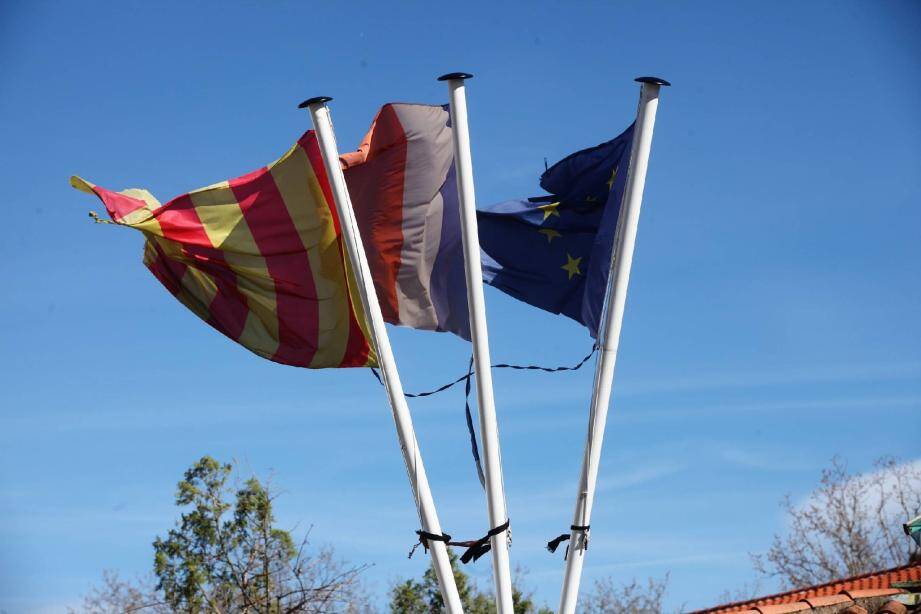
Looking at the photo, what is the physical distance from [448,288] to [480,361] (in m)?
1.67

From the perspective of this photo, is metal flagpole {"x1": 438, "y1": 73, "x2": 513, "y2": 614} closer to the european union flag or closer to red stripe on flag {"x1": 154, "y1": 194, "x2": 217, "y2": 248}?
the european union flag

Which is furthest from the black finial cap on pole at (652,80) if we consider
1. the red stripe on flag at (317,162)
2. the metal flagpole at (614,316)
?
the red stripe on flag at (317,162)

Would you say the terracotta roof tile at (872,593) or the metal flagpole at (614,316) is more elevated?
the metal flagpole at (614,316)

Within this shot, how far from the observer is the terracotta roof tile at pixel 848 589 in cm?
1108

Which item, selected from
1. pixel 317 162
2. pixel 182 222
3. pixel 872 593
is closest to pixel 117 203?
pixel 182 222

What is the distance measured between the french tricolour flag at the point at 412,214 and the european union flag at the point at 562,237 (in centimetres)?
37

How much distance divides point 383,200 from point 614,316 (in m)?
2.44

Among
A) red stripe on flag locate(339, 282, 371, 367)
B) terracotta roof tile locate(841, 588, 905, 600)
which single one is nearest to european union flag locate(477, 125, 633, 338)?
red stripe on flag locate(339, 282, 371, 367)

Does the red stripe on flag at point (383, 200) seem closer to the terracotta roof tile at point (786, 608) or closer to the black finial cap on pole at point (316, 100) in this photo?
the black finial cap on pole at point (316, 100)

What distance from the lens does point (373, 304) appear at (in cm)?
930

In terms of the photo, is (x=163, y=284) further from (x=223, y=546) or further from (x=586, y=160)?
(x=223, y=546)

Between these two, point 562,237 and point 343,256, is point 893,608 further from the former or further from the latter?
point 343,256

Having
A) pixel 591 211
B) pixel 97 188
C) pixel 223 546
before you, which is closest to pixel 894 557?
pixel 223 546

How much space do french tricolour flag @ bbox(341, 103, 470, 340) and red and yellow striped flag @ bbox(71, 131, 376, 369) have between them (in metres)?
0.31
